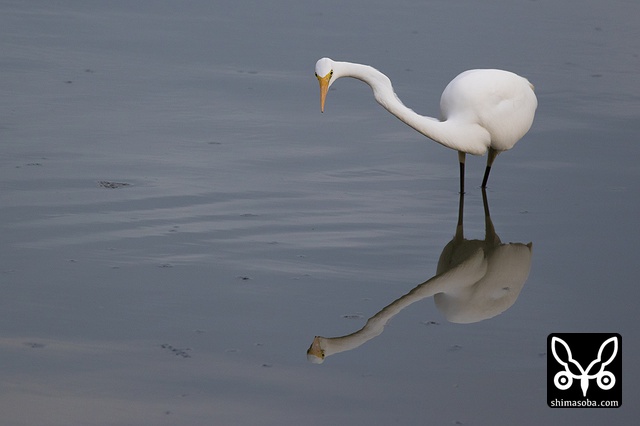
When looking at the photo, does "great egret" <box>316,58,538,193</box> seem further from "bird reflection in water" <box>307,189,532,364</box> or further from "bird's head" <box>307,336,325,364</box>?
"bird's head" <box>307,336,325,364</box>

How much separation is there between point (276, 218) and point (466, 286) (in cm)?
152

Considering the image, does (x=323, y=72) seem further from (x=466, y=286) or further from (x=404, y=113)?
(x=466, y=286)

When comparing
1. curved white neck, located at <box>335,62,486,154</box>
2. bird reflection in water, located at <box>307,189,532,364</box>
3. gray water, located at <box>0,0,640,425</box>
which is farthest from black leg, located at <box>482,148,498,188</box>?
bird reflection in water, located at <box>307,189,532,364</box>

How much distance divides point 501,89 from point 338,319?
2975mm

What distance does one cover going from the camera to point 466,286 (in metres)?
6.63

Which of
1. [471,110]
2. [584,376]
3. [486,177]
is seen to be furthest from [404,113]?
[584,376]

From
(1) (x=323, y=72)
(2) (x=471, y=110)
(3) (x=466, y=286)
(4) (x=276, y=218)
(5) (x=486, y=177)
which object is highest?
(1) (x=323, y=72)

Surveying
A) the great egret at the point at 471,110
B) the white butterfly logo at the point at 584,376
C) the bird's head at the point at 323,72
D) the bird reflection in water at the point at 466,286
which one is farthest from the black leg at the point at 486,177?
the white butterfly logo at the point at 584,376

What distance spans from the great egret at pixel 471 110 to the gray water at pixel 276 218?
407 mm

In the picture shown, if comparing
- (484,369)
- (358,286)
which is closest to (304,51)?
(358,286)

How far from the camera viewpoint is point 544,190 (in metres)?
8.43

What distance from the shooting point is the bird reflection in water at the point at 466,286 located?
19.2 ft

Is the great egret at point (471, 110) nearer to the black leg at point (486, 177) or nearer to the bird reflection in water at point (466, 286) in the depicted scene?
the black leg at point (486, 177)

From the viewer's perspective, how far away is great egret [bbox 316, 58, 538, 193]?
7805 millimetres
